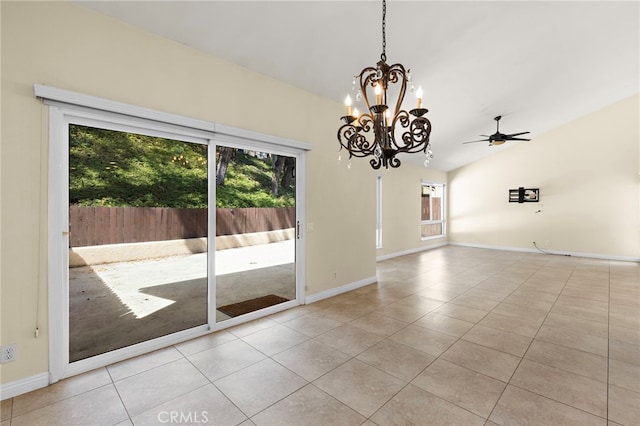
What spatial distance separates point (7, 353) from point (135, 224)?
57.5 inches

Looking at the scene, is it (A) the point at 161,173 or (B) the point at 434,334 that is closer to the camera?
(B) the point at 434,334

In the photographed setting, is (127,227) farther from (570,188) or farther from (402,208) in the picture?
(570,188)

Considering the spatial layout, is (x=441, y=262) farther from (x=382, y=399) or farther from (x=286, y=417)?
(x=286, y=417)

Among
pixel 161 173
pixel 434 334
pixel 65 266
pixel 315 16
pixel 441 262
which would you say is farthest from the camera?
pixel 441 262

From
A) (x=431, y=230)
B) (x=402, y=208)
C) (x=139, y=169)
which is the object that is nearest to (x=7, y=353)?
(x=139, y=169)

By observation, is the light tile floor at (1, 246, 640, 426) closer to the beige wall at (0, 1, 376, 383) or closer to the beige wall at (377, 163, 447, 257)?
the beige wall at (0, 1, 376, 383)

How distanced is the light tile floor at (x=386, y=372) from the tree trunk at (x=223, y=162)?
1821mm

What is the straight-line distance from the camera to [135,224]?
3.14 metres

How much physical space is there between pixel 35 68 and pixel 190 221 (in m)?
1.93

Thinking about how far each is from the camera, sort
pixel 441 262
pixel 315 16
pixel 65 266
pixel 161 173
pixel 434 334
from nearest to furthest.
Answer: pixel 65 266
pixel 315 16
pixel 434 334
pixel 161 173
pixel 441 262

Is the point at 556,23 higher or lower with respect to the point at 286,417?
higher

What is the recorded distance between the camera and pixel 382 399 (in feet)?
6.48

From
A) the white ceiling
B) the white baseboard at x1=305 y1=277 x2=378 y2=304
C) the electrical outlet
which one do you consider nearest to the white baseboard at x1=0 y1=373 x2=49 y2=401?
the electrical outlet

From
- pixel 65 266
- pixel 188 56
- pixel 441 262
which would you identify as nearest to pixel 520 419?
pixel 65 266
